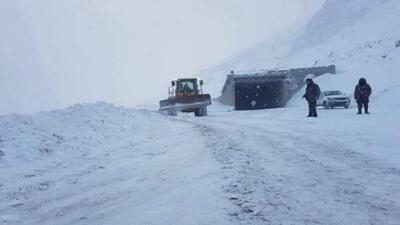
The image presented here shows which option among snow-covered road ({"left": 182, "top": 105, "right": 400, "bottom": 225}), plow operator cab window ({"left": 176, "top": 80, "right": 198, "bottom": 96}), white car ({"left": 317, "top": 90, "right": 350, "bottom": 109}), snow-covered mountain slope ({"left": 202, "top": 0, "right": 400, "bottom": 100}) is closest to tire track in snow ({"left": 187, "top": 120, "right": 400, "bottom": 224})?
snow-covered road ({"left": 182, "top": 105, "right": 400, "bottom": 225})

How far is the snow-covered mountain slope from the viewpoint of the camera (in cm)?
4884

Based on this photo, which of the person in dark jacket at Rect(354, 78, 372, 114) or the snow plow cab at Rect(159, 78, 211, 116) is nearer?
the person in dark jacket at Rect(354, 78, 372, 114)

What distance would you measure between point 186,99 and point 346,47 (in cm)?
4306

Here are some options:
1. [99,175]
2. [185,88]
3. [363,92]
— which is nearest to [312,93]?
[363,92]

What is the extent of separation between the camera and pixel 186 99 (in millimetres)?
32094

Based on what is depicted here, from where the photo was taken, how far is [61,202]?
6.49 metres

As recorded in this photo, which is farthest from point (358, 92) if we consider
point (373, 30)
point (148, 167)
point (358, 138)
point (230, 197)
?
point (373, 30)

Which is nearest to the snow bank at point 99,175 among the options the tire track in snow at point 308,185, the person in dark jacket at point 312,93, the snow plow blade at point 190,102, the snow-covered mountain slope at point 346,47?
the tire track in snow at point 308,185

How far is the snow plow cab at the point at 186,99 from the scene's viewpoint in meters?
32.0

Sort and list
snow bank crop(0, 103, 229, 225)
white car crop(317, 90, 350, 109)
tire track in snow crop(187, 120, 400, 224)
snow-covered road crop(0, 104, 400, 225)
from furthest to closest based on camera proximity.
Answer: white car crop(317, 90, 350, 109), snow bank crop(0, 103, 229, 225), snow-covered road crop(0, 104, 400, 225), tire track in snow crop(187, 120, 400, 224)

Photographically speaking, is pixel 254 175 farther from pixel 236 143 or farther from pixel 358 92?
pixel 358 92

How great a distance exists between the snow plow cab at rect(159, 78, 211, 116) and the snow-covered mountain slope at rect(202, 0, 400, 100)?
53.8 feet

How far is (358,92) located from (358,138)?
38.4ft

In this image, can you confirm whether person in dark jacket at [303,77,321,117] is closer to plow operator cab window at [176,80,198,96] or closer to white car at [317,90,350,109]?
plow operator cab window at [176,80,198,96]
